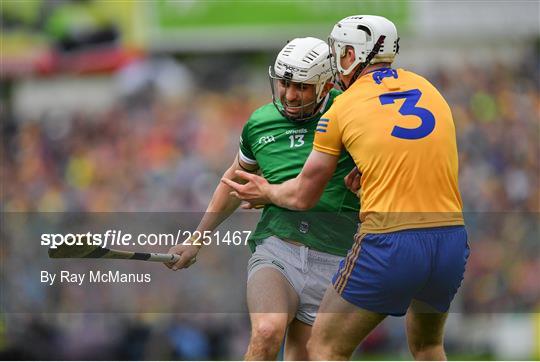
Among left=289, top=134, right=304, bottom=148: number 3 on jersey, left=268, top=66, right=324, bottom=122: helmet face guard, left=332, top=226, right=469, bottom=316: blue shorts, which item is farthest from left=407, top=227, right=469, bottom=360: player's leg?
left=268, top=66, right=324, bottom=122: helmet face guard

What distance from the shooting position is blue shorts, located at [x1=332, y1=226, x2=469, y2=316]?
604 cm

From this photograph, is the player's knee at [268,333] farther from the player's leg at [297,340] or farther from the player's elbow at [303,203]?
the player's elbow at [303,203]

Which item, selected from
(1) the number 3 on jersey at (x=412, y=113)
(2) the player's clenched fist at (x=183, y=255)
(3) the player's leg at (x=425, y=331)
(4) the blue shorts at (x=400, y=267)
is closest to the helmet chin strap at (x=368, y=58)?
(1) the number 3 on jersey at (x=412, y=113)

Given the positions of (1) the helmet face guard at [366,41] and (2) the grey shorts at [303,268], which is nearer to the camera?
(1) the helmet face guard at [366,41]

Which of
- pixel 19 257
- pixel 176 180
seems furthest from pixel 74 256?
pixel 176 180

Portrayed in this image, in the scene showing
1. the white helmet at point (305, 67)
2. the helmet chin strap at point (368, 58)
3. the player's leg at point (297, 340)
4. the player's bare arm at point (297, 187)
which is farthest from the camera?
the player's leg at point (297, 340)

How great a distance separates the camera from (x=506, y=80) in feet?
59.5

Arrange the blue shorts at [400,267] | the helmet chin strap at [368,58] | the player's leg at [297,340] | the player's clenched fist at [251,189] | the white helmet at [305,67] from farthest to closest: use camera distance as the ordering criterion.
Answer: the player's leg at [297,340] < the white helmet at [305,67] < the player's clenched fist at [251,189] < the helmet chin strap at [368,58] < the blue shorts at [400,267]

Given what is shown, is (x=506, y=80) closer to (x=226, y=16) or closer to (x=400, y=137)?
(x=226, y=16)

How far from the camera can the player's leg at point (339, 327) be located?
614 centimetres

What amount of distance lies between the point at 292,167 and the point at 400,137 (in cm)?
117

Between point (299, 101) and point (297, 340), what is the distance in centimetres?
142

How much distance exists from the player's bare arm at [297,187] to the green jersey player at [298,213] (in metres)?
0.36

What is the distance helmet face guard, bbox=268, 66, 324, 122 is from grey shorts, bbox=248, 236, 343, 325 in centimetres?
75
